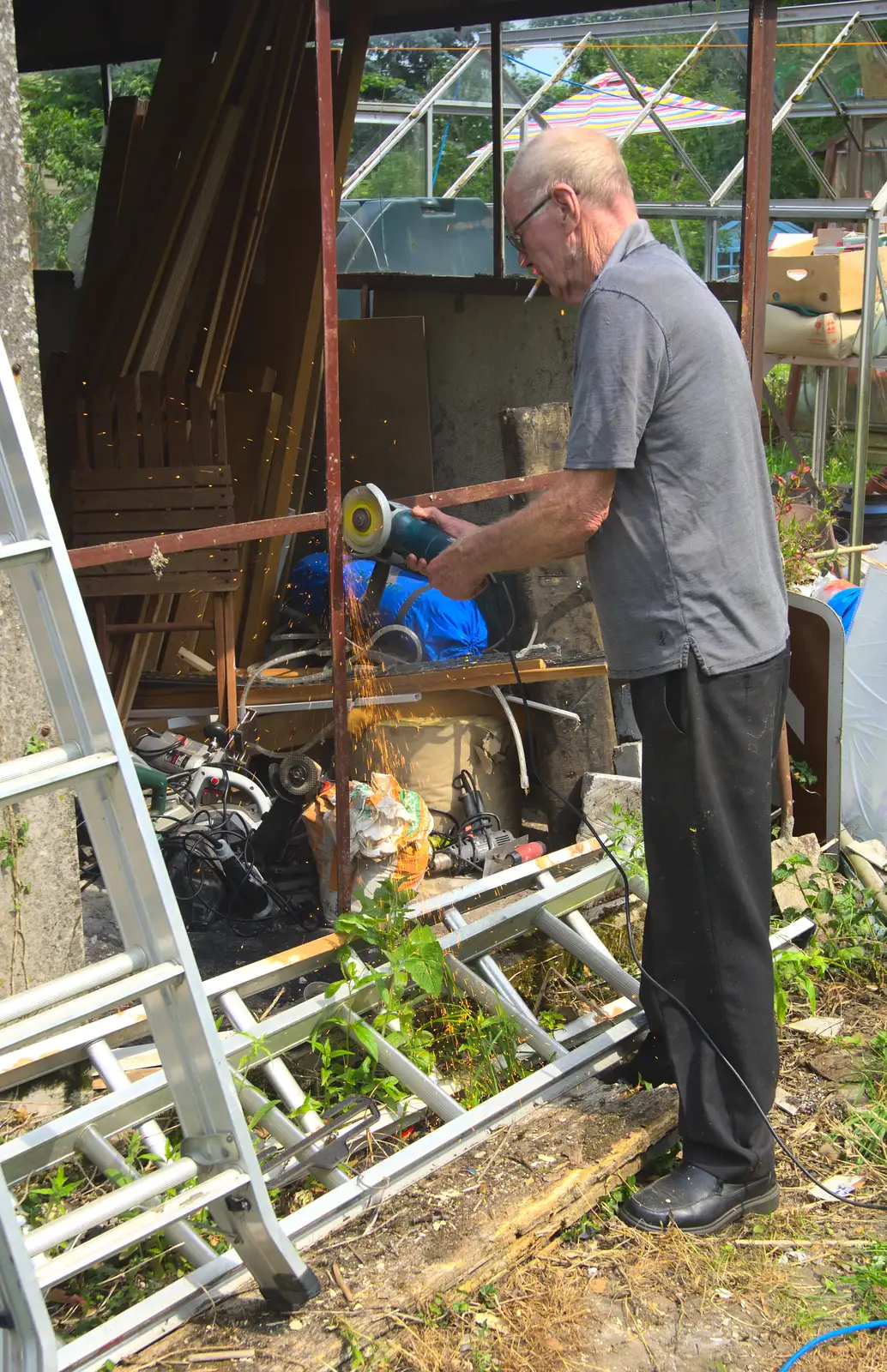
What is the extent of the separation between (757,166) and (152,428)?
2599mm

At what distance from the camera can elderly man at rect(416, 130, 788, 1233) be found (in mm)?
2600

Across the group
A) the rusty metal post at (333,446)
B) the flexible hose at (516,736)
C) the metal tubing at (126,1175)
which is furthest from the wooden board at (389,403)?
the metal tubing at (126,1175)

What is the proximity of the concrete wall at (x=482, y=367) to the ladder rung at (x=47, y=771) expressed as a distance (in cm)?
504

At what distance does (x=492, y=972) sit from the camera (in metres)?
3.58

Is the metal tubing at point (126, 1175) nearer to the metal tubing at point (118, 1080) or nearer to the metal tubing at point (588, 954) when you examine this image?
the metal tubing at point (118, 1080)

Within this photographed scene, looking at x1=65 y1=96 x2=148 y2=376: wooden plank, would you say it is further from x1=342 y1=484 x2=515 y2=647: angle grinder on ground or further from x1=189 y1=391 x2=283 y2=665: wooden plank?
x1=342 y1=484 x2=515 y2=647: angle grinder on ground

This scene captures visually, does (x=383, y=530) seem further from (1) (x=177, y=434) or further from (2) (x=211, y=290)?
(2) (x=211, y=290)

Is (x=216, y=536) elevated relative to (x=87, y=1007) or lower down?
elevated

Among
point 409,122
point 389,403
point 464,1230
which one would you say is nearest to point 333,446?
point 464,1230

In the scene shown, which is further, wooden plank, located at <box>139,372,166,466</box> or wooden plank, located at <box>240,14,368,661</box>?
wooden plank, located at <box>240,14,368,661</box>

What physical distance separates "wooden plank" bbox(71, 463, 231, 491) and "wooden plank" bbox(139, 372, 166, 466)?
11 centimetres

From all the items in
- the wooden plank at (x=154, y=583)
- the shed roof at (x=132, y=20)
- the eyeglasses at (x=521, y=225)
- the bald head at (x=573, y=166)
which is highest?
the shed roof at (x=132, y=20)

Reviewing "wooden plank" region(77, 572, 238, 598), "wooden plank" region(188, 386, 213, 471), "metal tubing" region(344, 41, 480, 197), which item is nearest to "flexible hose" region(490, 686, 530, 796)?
"wooden plank" region(77, 572, 238, 598)

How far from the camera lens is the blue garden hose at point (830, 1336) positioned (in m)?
2.42
